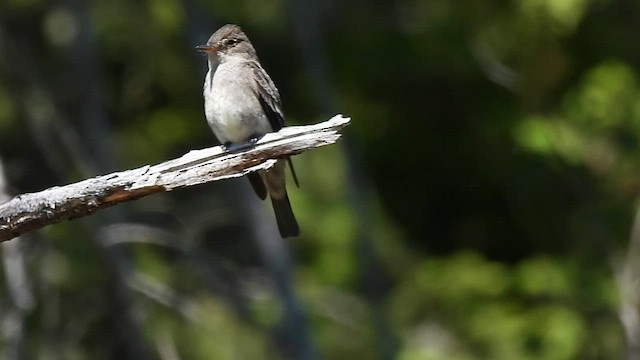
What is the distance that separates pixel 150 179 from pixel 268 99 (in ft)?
5.83

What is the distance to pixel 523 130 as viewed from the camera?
10078mm

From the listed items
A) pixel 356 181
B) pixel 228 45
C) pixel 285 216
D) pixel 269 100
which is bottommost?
pixel 356 181

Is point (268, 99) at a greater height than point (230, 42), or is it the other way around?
point (230, 42)

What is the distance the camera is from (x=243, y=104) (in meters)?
6.85

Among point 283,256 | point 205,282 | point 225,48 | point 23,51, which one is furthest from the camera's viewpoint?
point 23,51

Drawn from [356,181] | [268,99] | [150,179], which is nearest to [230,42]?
[268,99]

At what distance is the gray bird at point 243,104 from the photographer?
6.77 metres

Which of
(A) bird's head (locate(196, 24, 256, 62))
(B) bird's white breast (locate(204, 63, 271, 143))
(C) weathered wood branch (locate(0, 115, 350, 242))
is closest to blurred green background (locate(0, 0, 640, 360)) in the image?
(A) bird's head (locate(196, 24, 256, 62))

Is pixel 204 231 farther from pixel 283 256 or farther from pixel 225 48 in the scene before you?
pixel 225 48

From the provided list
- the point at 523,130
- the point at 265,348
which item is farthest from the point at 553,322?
the point at 265,348

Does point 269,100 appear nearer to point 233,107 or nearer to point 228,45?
point 233,107

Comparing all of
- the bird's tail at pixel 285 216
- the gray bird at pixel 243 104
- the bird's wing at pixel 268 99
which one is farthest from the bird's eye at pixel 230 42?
the bird's tail at pixel 285 216

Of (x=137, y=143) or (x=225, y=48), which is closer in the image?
(x=225, y=48)

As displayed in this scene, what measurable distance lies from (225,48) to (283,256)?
2.48 metres
